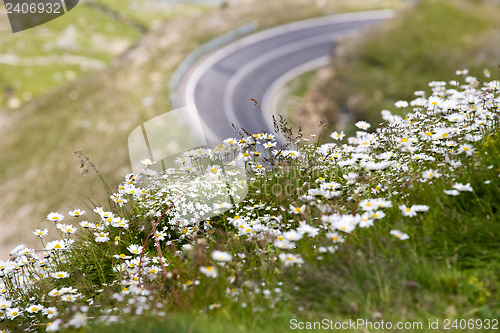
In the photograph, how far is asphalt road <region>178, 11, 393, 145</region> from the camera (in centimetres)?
2821

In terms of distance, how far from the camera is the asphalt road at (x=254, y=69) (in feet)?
92.5

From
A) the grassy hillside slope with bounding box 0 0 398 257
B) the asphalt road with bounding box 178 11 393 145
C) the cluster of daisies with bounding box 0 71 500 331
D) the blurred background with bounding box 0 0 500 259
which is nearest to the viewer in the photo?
the cluster of daisies with bounding box 0 71 500 331

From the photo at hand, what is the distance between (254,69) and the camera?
32906mm

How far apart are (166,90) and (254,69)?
6.95m

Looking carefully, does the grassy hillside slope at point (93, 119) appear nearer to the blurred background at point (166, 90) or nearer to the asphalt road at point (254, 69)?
the blurred background at point (166, 90)

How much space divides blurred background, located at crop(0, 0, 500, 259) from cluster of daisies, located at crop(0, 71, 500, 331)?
14.2 m

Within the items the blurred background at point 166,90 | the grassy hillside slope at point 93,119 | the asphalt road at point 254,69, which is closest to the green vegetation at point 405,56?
the blurred background at point 166,90

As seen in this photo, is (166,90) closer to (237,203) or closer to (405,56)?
(405,56)

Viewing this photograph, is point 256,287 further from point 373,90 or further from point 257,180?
point 373,90

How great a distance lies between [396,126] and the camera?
249 inches

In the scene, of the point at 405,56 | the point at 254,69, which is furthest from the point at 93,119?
the point at 405,56

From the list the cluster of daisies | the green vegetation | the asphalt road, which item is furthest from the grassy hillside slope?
the cluster of daisies

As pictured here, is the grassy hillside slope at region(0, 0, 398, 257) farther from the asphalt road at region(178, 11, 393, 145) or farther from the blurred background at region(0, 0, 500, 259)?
the asphalt road at region(178, 11, 393, 145)

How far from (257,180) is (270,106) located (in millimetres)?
23175
